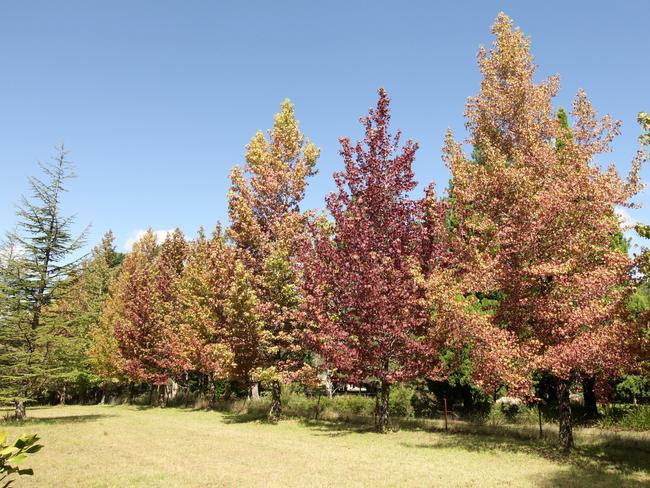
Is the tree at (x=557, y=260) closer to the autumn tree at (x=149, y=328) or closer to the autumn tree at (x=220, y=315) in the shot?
the autumn tree at (x=220, y=315)

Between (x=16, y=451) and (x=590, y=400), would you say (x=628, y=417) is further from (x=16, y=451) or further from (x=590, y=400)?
(x=16, y=451)

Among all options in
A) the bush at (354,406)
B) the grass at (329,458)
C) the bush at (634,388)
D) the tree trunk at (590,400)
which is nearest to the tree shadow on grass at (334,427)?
the grass at (329,458)

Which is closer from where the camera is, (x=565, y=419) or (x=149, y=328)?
(x=565, y=419)

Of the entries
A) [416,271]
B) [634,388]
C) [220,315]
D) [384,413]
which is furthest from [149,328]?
[634,388]

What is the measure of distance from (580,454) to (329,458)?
26.5 feet

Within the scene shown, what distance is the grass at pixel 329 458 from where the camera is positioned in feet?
35.2

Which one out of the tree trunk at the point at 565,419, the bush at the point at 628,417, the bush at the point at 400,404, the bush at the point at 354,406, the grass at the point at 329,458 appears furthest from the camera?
the bush at the point at 400,404

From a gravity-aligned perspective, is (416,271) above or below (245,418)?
above

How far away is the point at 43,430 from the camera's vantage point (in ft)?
67.2

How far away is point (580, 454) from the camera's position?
14422mm

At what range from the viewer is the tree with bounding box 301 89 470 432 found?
18922 mm

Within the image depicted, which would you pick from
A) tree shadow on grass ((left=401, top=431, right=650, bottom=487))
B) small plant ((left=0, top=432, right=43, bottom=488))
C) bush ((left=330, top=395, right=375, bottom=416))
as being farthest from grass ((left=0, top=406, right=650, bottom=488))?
small plant ((left=0, top=432, right=43, bottom=488))

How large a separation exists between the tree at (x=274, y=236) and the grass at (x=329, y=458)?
501 centimetres

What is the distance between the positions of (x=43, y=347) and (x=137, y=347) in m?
12.6
